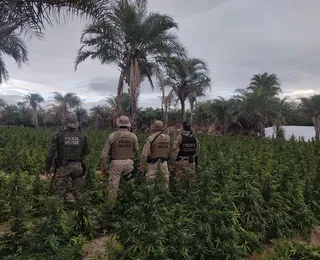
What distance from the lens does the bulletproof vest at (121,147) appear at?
17.1ft

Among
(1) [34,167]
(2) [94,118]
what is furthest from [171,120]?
(1) [34,167]

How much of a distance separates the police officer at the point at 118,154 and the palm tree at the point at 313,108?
93.8 feet

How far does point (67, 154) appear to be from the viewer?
4.88 metres

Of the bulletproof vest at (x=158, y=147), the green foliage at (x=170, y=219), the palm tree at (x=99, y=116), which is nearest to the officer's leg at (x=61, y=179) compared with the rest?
the green foliage at (x=170, y=219)

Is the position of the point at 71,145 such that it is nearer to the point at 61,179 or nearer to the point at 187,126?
the point at 61,179

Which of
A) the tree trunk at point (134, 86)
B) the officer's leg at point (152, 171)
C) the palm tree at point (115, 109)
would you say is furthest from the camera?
the palm tree at point (115, 109)

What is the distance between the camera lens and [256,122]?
27.6m

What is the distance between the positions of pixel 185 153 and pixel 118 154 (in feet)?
4.60

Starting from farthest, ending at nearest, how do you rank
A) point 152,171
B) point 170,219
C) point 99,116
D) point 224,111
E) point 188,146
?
point 99,116 → point 224,111 → point 188,146 → point 152,171 → point 170,219

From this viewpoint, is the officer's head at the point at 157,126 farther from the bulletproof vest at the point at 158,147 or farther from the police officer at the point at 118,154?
the police officer at the point at 118,154

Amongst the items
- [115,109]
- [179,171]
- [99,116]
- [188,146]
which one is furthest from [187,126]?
[99,116]

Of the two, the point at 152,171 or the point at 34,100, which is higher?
the point at 34,100

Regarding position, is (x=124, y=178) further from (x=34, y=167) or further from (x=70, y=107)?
(x=70, y=107)

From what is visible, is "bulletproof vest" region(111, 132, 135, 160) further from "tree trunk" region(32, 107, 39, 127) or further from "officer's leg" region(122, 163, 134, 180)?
"tree trunk" region(32, 107, 39, 127)
